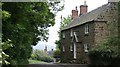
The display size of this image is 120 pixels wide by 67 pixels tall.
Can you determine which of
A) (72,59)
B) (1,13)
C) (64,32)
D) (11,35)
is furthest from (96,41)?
(1,13)

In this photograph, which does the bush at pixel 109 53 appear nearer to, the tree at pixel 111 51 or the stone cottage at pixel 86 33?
the tree at pixel 111 51

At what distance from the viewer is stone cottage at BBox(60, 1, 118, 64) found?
117ft

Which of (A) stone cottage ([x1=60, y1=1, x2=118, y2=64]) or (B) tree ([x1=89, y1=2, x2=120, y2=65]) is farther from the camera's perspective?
(A) stone cottage ([x1=60, y1=1, x2=118, y2=64])

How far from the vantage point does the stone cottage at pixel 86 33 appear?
35.6 m

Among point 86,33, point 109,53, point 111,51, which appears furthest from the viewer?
point 86,33

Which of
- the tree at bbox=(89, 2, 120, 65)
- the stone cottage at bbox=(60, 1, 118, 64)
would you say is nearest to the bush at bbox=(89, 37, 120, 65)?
the tree at bbox=(89, 2, 120, 65)

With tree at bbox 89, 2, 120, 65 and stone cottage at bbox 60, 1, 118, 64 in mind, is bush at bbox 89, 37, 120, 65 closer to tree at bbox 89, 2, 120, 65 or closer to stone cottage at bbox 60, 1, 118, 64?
tree at bbox 89, 2, 120, 65

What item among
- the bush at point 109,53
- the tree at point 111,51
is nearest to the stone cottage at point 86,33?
the tree at point 111,51

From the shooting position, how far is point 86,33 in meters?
38.2

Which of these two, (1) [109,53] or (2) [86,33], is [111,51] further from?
(2) [86,33]

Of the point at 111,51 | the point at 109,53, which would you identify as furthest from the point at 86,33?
the point at 111,51

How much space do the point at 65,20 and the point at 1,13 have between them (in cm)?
6957

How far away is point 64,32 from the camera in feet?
167

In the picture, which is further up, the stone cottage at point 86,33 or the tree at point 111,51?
the stone cottage at point 86,33
